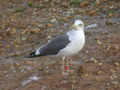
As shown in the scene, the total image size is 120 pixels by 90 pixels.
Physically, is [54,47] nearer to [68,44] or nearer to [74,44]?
[68,44]

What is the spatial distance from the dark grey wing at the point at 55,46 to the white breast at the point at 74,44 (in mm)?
86

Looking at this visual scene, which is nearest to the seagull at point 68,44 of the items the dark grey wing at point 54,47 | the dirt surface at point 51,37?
the dark grey wing at point 54,47

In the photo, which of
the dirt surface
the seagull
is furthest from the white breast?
the dirt surface

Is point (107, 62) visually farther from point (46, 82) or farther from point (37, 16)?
point (37, 16)

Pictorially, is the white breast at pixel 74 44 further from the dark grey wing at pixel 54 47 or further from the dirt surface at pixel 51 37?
the dirt surface at pixel 51 37

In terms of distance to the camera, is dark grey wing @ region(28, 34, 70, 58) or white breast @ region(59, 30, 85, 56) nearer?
white breast @ region(59, 30, 85, 56)

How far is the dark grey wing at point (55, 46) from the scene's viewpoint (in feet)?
16.9

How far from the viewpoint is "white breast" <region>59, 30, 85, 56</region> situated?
16.3 feet

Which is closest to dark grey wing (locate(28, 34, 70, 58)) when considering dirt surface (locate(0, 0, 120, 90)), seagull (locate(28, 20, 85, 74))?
seagull (locate(28, 20, 85, 74))

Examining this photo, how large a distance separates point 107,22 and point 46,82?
2.98 meters

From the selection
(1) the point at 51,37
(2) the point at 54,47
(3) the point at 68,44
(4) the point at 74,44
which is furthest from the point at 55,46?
(1) the point at 51,37

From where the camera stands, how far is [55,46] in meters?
5.24

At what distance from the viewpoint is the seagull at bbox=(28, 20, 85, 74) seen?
4992mm

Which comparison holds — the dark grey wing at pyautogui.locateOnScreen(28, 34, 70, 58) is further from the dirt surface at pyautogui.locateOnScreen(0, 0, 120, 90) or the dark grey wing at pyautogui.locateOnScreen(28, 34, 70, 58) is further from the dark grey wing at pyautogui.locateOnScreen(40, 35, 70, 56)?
the dirt surface at pyautogui.locateOnScreen(0, 0, 120, 90)
